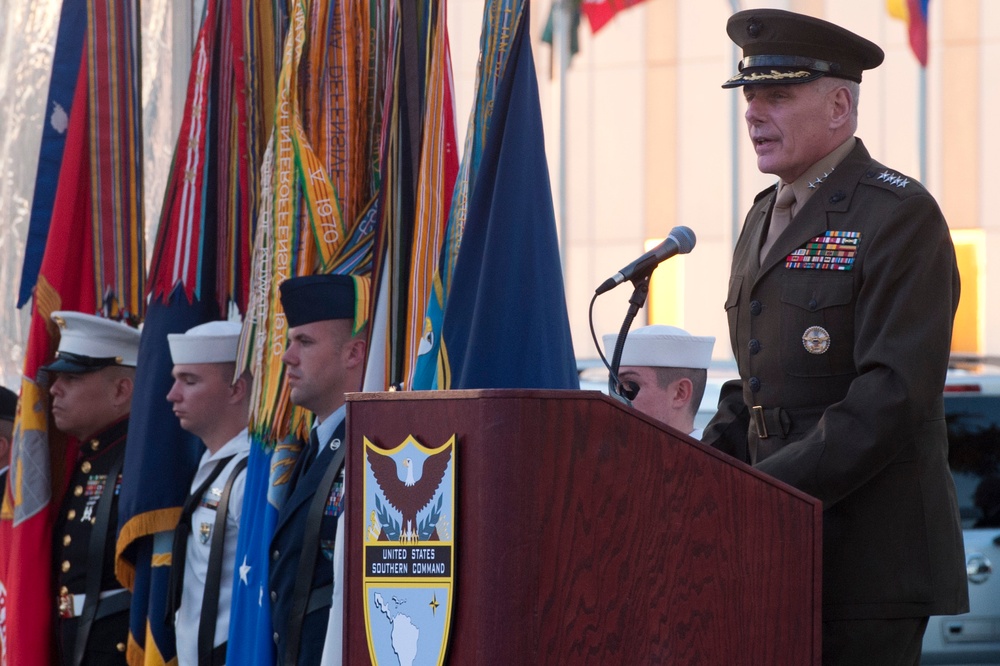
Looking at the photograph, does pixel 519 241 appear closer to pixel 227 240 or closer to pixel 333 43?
pixel 333 43

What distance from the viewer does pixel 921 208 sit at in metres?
2.19

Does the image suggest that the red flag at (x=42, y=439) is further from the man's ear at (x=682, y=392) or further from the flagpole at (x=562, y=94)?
the flagpole at (x=562, y=94)

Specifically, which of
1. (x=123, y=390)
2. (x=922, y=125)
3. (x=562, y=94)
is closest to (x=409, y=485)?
(x=123, y=390)

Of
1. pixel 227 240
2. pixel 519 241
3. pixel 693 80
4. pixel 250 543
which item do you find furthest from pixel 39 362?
pixel 693 80

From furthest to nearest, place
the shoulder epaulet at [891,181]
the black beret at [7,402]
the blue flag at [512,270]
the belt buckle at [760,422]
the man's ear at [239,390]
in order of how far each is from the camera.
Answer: the black beret at [7,402], the man's ear at [239,390], the blue flag at [512,270], the belt buckle at [760,422], the shoulder epaulet at [891,181]

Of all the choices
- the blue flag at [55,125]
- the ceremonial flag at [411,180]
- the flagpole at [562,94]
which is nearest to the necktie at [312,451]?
the ceremonial flag at [411,180]

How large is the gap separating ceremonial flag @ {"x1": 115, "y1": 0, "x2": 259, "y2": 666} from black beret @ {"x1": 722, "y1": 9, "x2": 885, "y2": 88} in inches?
97.2

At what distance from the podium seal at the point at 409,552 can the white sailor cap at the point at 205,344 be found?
2520 mm

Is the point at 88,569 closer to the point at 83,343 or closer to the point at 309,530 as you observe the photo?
the point at 83,343

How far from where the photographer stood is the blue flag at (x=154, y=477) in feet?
14.3

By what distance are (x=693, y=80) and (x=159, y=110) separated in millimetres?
A: 6036

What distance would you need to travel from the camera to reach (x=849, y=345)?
87.8 inches

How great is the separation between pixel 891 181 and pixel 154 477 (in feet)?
9.39

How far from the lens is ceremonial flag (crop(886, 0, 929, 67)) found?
10.0 m
